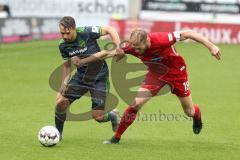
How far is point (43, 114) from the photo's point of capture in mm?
13812

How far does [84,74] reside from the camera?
1106 centimetres

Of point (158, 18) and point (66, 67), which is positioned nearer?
point (66, 67)

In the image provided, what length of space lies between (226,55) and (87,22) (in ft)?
42.2

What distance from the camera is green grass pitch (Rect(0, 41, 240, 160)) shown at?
10.1 meters

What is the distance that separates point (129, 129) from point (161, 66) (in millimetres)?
2031

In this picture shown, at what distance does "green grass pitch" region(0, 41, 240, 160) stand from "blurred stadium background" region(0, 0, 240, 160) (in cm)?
2

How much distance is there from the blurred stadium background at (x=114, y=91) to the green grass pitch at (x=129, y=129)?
0.02 metres

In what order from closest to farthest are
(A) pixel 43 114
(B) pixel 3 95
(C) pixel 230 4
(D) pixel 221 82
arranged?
1. (A) pixel 43 114
2. (B) pixel 3 95
3. (D) pixel 221 82
4. (C) pixel 230 4

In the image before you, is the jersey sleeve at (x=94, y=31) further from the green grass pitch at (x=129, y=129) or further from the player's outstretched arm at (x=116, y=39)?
the green grass pitch at (x=129, y=129)

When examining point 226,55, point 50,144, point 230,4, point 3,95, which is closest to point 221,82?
point 3,95

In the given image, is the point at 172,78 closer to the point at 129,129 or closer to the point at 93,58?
the point at 93,58

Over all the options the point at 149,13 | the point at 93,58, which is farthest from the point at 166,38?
the point at 149,13

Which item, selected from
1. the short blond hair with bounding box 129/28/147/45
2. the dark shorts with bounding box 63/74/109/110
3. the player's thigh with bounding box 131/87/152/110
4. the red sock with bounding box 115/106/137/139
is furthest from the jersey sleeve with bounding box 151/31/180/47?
the dark shorts with bounding box 63/74/109/110

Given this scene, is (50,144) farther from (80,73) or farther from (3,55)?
(3,55)
